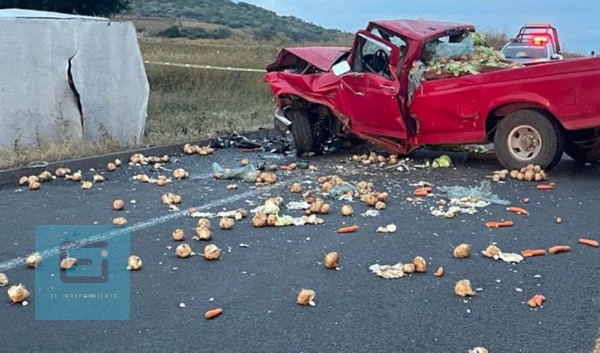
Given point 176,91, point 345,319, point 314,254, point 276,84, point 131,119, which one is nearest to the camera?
point 345,319

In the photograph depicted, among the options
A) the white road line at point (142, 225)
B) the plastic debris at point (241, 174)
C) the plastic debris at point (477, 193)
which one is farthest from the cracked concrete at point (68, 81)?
the plastic debris at point (477, 193)

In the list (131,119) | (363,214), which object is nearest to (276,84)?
(131,119)

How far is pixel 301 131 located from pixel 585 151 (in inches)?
165

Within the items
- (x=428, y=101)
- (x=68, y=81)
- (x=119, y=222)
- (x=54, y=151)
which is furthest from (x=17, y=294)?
(x=68, y=81)

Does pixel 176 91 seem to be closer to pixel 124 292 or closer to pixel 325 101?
pixel 325 101

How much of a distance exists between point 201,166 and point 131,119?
246cm

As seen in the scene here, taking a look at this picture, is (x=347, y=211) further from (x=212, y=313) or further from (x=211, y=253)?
(x=212, y=313)

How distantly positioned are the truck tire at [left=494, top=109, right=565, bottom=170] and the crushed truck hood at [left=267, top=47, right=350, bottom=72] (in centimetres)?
300

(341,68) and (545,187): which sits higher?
(341,68)

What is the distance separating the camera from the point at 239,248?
20.0ft

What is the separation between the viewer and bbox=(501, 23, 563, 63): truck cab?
18938mm

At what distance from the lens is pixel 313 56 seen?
1154 centimetres

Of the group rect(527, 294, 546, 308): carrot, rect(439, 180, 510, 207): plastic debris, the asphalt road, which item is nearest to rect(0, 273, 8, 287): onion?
the asphalt road

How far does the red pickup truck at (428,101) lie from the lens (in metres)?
8.80
